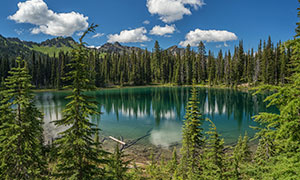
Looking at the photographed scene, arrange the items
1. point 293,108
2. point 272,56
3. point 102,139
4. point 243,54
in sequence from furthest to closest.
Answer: point 243,54, point 272,56, point 102,139, point 293,108

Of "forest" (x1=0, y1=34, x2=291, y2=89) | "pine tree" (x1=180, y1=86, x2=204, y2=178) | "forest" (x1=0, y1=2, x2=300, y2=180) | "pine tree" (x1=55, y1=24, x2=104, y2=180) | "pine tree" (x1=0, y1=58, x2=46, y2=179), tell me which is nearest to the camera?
"forest" (x1=0, y1=2, x2=300, y2=180)

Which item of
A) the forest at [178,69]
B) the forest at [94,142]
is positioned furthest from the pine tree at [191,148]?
the forest at [178,69]

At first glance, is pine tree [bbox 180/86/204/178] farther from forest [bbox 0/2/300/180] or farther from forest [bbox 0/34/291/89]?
forest [bbox 0/34/291/89]

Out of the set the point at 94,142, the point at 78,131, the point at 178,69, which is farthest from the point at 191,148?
the point at 178,69

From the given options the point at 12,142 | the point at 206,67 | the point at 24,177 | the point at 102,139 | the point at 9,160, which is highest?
the point at 206,67

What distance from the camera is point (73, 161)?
7.01 m

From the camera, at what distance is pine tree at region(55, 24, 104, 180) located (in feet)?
23.0

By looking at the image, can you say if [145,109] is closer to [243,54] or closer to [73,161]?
[73,161]

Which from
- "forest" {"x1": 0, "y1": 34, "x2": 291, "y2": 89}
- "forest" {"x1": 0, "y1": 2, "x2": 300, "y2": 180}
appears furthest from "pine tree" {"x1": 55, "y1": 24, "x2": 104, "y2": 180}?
"forest" {"x1": 0, "y1": 34, "x2": 291, "y2": 89}

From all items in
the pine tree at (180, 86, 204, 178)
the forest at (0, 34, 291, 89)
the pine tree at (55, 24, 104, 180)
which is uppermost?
the forest at (0, 34, 291, 89)

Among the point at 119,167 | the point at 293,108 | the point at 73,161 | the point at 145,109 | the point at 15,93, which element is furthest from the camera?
the point at 145,109

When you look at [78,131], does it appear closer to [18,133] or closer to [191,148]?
[18,133]

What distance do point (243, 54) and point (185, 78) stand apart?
3749 centimetres

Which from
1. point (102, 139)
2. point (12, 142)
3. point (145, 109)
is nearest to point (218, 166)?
point (12, 142)
